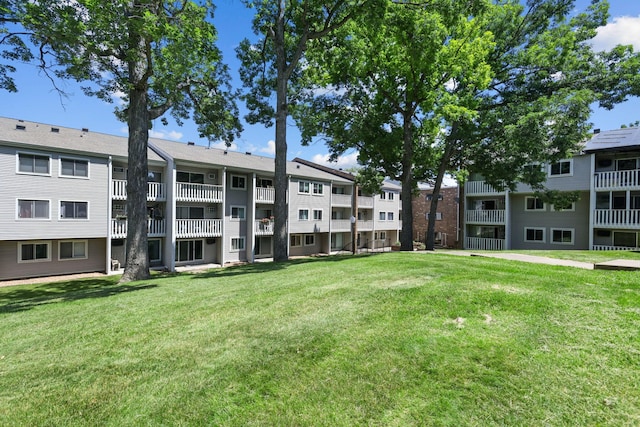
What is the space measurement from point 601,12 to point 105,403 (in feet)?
84.7

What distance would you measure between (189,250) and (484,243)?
23117mm

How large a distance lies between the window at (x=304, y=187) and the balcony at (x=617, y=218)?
67.8 ft

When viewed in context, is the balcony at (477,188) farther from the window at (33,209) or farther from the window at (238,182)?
the window at (33,209)

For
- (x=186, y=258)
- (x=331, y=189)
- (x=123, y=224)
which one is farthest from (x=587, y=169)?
(x=123, y=224)

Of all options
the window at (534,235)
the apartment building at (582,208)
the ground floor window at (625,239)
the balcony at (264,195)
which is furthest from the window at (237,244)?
the ground floor window at (625,239)

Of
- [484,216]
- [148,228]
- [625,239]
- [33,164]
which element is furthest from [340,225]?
[33,164]

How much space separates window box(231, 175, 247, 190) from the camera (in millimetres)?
24391

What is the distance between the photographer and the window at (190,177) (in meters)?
22.0

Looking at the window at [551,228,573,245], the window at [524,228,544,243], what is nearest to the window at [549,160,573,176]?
the window at [551,228,573,245]

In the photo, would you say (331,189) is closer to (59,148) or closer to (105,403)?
(59,148)

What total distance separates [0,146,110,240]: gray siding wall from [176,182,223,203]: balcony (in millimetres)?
4032

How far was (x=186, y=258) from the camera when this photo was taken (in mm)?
22609

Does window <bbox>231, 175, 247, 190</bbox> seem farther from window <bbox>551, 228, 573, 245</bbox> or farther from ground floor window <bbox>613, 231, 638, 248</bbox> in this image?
ground floor window <bbox>613, 231, 638, 248</bbox>

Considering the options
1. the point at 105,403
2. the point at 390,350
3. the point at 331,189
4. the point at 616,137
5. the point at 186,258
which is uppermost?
the point at 616,137
